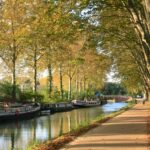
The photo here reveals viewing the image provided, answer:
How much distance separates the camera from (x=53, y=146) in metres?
18.3

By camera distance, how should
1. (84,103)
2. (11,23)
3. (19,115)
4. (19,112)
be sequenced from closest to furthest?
(19,115) → (19,112) → (11,23) → (84,103)

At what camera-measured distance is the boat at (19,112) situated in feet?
152

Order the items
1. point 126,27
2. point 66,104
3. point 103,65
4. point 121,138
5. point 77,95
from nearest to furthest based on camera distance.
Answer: point 121,138, point 126,27, point 103,65, point 66,104, point 77,95

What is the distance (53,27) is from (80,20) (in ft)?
5.16

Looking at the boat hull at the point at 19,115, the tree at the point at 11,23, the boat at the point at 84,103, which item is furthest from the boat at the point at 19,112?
the boat at the point at 84,103

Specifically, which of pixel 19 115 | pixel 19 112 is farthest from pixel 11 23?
pixel 19 115

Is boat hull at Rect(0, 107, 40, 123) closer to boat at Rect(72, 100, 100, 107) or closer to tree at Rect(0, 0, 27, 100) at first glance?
tree at Rect(0, 0, 27, 100)

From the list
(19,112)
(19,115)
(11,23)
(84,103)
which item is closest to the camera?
(19,115)

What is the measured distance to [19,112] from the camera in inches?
1972

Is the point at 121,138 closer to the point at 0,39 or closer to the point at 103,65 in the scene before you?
the point at 103,65

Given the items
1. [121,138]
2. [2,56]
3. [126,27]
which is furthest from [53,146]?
[2,56]

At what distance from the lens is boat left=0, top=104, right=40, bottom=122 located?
46219mm

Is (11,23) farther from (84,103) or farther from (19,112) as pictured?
(84,103)

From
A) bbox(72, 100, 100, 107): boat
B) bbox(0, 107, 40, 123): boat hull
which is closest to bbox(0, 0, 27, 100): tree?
bbox(0, 107, 40, 123): boat hull
